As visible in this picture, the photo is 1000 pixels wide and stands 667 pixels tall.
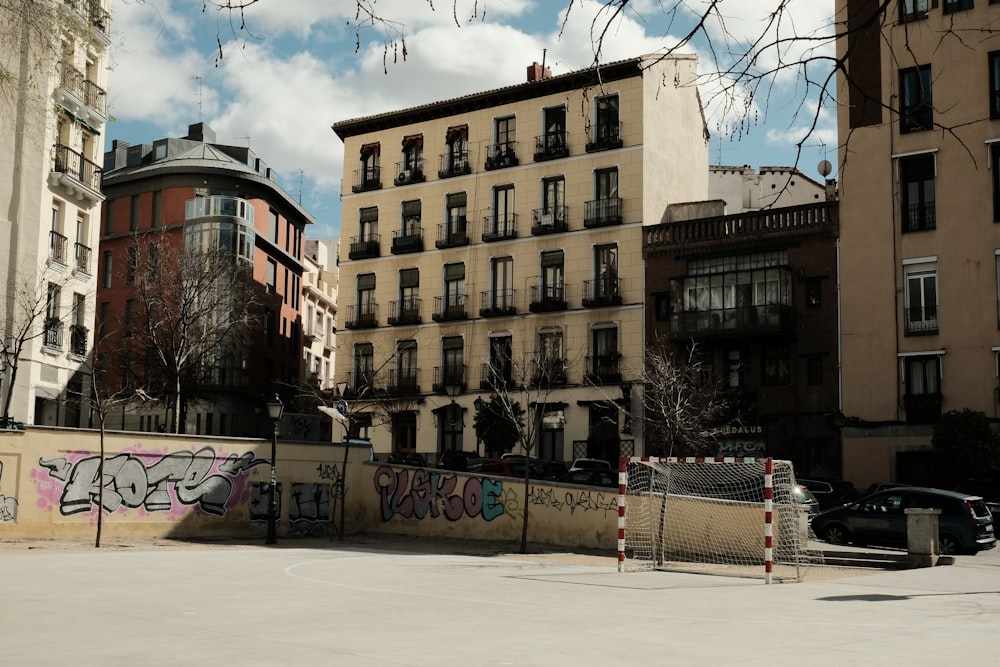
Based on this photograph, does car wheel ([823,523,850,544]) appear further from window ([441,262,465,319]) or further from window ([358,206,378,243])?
window ([358,206,378,243])

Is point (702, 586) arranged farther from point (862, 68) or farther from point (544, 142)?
point (544, 142)

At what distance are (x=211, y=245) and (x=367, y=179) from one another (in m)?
9.46

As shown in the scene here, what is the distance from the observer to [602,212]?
5381 centimetres

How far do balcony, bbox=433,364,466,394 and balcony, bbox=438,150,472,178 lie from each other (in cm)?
1028

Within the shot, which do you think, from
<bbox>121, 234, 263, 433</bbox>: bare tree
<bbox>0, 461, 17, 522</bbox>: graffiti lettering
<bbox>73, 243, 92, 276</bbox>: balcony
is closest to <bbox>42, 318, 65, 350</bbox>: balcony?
<bbox>73, 243, 92, 276</bbox>: balcony

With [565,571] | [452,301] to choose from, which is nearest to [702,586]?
[565,571]

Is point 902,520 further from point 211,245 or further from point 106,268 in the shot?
point 106,268

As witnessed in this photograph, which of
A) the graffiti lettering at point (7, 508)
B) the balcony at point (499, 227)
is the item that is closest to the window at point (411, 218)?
the balcony at point (499, 227)

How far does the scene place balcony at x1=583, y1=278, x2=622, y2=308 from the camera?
172ft

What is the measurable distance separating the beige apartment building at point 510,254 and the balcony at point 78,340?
51.7 ft

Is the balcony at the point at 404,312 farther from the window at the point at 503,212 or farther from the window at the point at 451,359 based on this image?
the window at the point at 503,212

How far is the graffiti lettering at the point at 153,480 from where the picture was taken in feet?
99.7

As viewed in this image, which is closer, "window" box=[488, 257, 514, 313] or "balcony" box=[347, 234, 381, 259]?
"window" box=[488, 257, 514, 313]

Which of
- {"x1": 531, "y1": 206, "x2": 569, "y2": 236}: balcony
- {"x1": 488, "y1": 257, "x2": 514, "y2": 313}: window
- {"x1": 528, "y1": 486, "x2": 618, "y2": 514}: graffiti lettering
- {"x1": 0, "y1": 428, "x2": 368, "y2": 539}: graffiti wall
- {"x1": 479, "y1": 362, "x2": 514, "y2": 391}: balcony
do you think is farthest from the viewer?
{"x1": 488, "y1": 257, "x2": 514, "y2": 313}: window
